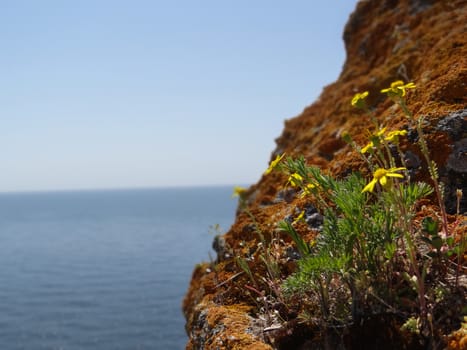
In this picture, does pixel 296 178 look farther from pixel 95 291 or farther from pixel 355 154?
pixel 95 291

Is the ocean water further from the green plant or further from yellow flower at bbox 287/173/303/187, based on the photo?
the green plant

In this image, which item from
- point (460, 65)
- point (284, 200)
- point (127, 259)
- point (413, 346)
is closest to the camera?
point (413, 346)

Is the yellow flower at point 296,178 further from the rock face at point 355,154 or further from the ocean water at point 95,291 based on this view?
the ocean water at point 95,291

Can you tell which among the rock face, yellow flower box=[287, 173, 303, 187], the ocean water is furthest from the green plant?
the ocean water

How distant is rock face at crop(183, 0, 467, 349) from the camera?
3.33 meters

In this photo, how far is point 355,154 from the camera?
4.89 meters

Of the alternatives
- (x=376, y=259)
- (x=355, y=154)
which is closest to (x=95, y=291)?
(x=355, y=154)

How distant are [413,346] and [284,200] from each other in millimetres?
2857

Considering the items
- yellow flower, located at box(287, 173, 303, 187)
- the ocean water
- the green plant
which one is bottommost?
the ocean water

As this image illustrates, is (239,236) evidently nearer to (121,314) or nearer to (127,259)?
(121,314)

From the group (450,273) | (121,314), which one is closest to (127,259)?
(121,314)

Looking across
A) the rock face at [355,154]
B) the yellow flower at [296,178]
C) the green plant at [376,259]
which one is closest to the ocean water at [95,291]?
the rock face at [355,154]

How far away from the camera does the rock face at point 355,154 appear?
333cm

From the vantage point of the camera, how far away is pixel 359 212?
2.95 metres
